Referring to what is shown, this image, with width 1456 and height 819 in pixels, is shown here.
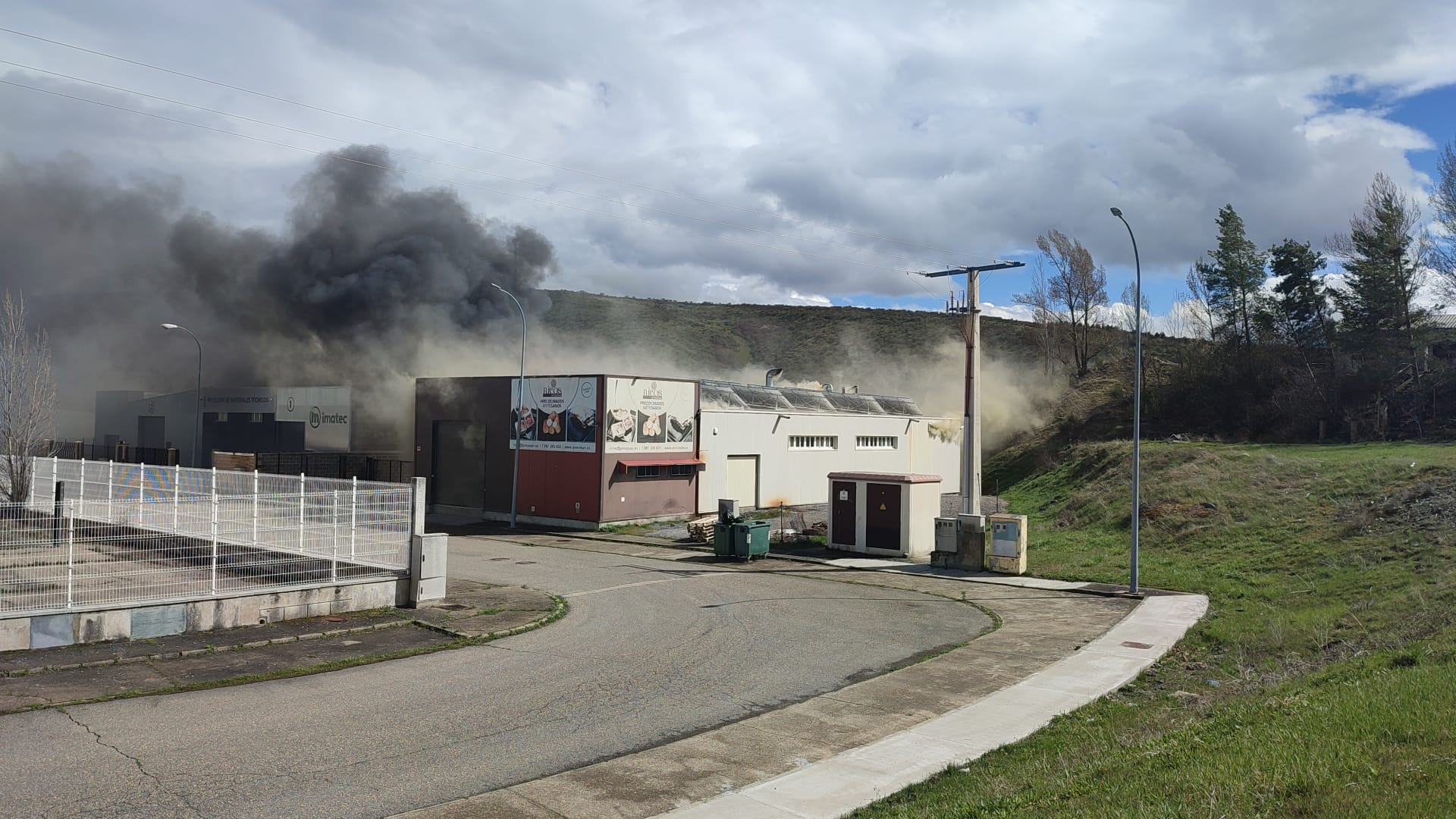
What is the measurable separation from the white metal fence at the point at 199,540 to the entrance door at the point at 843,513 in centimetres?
1289

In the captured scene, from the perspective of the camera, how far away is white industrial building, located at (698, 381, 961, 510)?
1393 inches

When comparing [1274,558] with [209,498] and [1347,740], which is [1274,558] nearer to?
[1347,740]

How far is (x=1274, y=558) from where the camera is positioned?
782 inches

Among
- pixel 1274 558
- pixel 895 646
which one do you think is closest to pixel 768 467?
pixel 1274 558

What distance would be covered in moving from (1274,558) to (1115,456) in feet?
64.8

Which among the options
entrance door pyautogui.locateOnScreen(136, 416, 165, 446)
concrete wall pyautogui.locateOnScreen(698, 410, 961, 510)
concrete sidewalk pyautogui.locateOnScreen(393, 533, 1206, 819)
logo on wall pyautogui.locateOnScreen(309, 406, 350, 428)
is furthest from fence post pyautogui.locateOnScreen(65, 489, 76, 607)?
entrance door pyautogui.locateOnScreen(136, 416, 165, 446)

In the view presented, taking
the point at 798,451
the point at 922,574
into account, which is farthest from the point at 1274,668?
the point at 798,451


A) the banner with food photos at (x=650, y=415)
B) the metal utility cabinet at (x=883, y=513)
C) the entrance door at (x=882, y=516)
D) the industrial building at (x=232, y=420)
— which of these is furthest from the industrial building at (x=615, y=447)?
the entrance door at (x=882, y=516)

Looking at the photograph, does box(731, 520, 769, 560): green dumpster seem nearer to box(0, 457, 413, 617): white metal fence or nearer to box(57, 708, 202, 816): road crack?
box(0, 457, 413, 617): white metal fence

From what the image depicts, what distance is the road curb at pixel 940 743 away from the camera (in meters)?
6.89

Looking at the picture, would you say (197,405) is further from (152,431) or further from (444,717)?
(444,717)

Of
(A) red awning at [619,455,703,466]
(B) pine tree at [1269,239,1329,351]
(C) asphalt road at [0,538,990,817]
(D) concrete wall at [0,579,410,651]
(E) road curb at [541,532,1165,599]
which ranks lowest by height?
(E) road curb at [541,532,1165,599]

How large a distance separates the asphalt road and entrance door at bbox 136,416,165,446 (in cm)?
4722

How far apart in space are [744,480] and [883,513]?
43.6 feet
